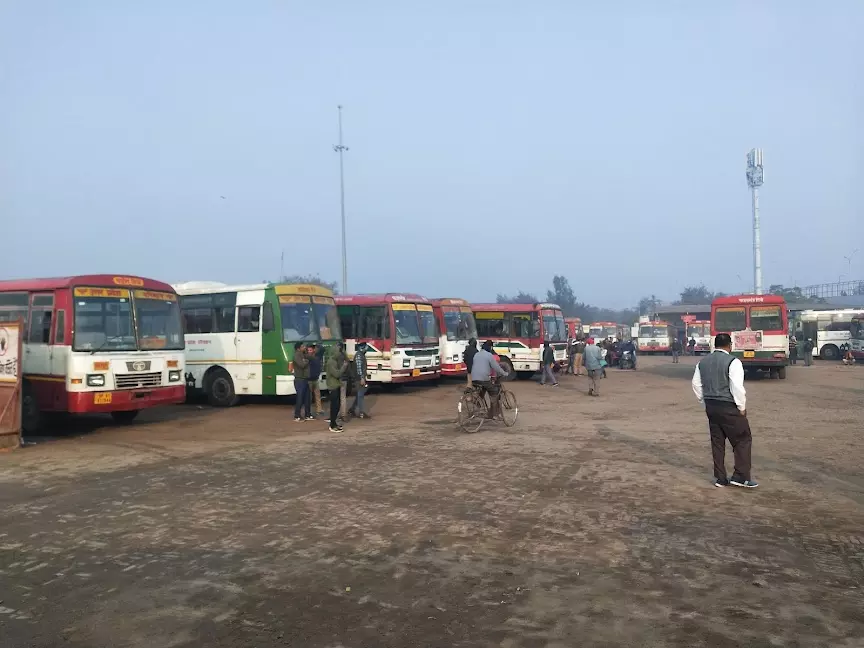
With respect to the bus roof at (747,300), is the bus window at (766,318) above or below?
below

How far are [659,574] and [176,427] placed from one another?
1157 cm

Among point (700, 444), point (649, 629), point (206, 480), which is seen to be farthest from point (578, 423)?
point (649, 629)

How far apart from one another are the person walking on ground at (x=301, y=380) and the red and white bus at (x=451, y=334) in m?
8.84

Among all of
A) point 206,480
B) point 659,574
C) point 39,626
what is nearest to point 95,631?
point 39,626

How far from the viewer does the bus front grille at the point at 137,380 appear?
13.3 m

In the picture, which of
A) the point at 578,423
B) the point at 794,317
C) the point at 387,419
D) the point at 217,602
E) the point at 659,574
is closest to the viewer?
the point at 217,602

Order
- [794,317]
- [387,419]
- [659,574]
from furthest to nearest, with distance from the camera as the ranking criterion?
[794,317], [387,419], [659,574]

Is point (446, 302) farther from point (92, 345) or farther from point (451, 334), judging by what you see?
point (92, 345)

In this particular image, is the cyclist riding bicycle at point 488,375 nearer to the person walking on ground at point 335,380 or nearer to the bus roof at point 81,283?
the person walking on ground at point 335,380

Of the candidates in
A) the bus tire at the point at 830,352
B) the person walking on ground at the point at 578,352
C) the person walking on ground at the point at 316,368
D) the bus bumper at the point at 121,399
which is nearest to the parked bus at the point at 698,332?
the bus tire at the point at 830,352

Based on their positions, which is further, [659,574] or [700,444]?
[700,444]

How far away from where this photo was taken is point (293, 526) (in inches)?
273

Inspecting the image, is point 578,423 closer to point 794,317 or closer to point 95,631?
point 95,631

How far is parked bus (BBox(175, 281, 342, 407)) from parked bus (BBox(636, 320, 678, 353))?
37.2 meters
